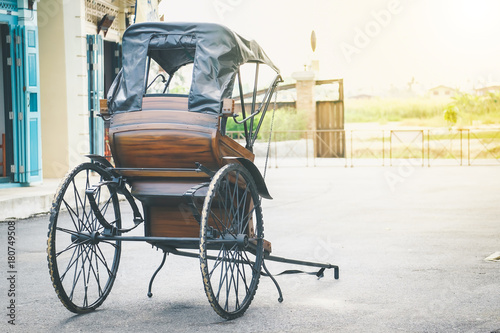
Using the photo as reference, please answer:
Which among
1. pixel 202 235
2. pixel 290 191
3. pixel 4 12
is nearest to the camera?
pixel 202 235

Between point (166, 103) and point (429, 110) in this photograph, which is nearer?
point (166, 103)

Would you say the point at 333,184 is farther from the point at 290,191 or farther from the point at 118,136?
the point at 118,136

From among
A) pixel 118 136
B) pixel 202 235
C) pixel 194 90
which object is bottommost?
pixel 202 235

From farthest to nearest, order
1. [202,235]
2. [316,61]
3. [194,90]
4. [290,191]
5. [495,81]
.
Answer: [495,81] < [316,61] < [290,191] < [194,90] < [202,235]

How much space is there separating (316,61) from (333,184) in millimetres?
16871

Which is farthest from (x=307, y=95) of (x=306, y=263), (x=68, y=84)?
(x=306, y=263)

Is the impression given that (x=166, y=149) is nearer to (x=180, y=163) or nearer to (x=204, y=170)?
(x=180, y=163)

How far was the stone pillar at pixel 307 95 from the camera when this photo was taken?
30.0 metres

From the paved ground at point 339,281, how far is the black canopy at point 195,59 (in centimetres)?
167

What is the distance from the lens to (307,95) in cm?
3014

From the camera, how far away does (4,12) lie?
44.2ft

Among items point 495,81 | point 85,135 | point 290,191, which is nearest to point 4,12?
point 85,135

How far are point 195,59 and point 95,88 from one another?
1106cm

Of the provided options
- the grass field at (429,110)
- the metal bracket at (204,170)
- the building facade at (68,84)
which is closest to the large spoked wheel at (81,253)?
the metal bracket at (204,170)
